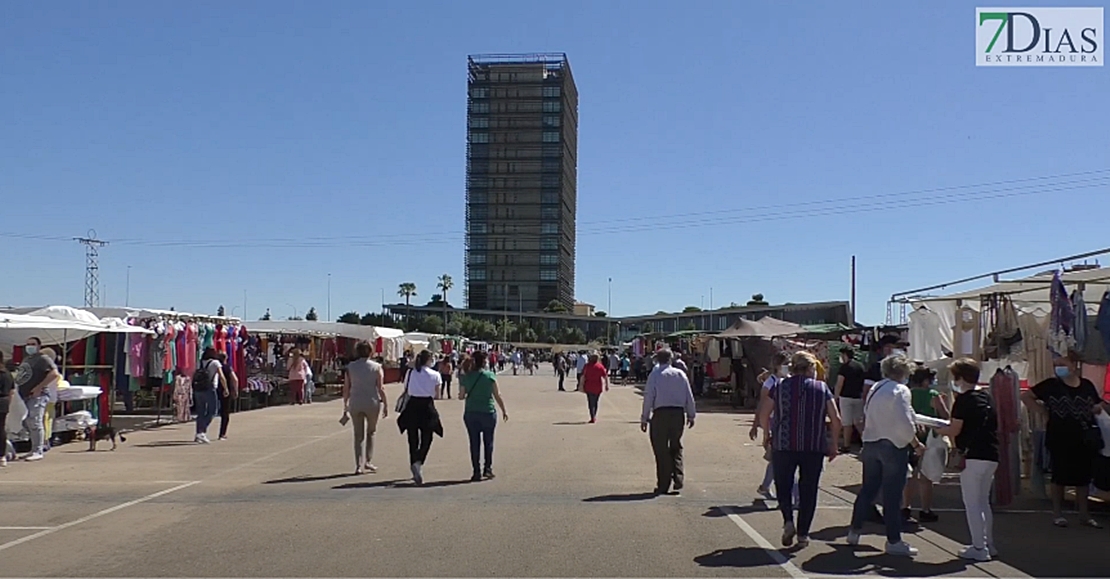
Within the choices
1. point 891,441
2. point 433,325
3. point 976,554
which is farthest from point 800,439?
point 433,325

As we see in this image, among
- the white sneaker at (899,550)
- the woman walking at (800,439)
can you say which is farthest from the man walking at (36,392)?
the white sneaker at (899,550)

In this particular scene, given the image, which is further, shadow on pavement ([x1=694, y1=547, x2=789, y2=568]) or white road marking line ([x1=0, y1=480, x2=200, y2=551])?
white road marking line ([x1=0, y1=480, x2=200, y2=551])

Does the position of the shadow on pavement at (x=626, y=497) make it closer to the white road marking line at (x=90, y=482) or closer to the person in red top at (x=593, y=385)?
the white road marking line at (x=90, y=482)

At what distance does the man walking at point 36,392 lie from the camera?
53.5ft

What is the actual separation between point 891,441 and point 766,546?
56.4 inches

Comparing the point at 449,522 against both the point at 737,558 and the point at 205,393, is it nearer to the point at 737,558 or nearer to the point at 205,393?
the point at 737,558

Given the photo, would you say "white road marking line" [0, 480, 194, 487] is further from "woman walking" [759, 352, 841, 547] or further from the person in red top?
the person in red top

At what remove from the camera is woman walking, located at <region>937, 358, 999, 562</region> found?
8.83 meters

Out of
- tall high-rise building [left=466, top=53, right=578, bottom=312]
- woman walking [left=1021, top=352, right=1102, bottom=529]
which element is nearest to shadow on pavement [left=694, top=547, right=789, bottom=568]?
woman walking [left=1021, top=352, right=1102, bottom=529]

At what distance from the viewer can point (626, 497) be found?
12.0 meters

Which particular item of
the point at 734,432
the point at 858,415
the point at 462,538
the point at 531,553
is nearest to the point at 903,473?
the point at 531,553

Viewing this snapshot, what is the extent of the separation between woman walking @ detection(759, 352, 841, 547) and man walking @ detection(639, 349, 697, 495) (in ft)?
10.6

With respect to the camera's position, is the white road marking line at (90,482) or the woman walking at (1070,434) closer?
the woman walking at (1070,434)

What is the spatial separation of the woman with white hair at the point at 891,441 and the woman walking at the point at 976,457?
45 centimetres
